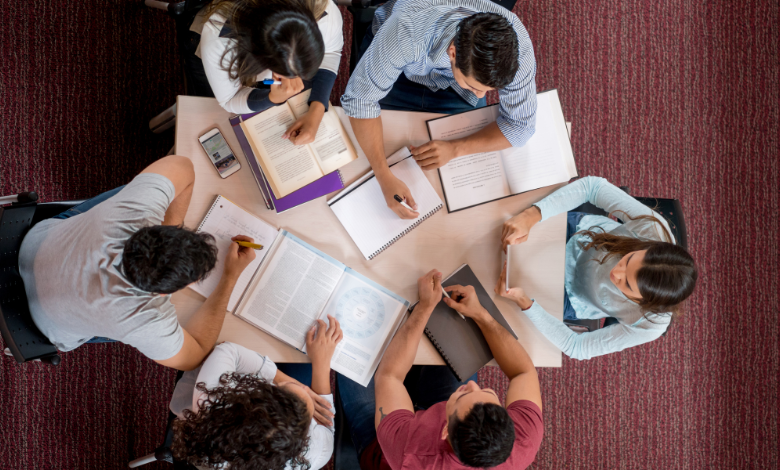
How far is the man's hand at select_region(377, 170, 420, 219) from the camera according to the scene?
1.30 metres

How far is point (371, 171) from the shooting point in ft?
4.43

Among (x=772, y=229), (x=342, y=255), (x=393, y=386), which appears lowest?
(x=772, y=229)

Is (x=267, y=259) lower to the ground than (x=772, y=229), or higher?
higher

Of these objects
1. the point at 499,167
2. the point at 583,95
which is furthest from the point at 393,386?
the point at 583,95

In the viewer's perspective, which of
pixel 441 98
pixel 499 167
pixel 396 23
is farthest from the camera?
pixel 441 98

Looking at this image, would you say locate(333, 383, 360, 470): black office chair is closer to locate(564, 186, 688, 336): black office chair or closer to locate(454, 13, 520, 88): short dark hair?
locate(564, 186, 688, 336): black office chair

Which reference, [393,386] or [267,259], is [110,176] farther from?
[393,386]

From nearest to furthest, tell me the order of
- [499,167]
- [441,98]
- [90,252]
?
[90,252]
[499,167]
[441,98]

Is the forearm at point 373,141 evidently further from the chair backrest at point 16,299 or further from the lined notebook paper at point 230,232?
the chair backrest at point 16,299

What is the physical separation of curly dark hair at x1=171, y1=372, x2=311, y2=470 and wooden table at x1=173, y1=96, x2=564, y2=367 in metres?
0.16

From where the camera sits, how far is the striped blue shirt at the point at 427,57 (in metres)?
1.19

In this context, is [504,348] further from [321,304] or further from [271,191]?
[271,191]

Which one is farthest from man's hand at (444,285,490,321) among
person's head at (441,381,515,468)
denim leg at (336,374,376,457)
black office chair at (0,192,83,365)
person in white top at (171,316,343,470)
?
black office chair at (0,192,83,365)

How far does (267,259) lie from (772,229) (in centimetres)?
246
